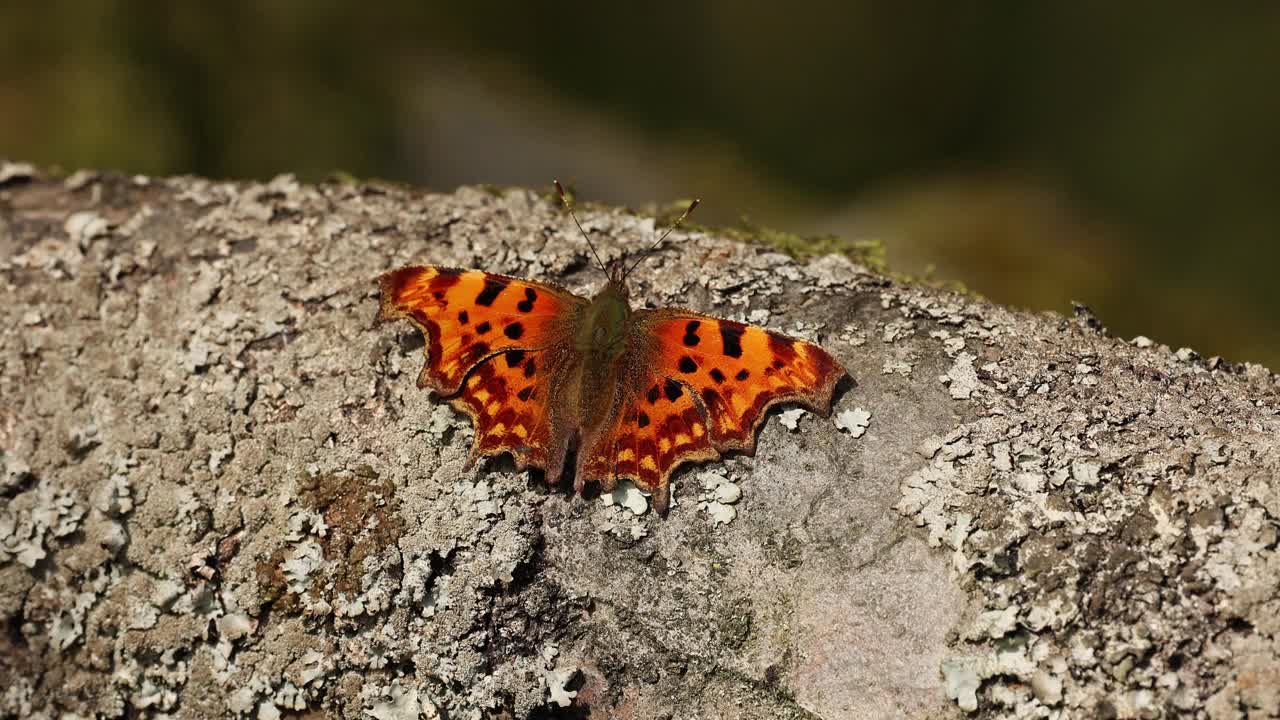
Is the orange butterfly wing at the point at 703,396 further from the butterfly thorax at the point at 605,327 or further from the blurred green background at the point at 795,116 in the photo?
the blurred green background at the point at 795,116

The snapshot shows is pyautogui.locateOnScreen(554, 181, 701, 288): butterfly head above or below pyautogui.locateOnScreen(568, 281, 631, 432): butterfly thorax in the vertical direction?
above

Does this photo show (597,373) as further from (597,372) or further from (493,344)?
(493,344)

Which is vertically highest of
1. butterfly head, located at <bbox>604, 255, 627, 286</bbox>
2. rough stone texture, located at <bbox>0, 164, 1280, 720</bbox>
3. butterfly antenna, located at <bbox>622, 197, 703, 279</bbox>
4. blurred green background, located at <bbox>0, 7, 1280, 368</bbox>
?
blurred green background, located at <bbox>0, 7, 1280, 368</bbox>

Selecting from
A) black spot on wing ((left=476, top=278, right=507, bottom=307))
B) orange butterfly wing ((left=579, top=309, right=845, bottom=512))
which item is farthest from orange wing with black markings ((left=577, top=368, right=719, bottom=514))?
black spot on wing ((left=476, top=278, right=507, bottom=307))

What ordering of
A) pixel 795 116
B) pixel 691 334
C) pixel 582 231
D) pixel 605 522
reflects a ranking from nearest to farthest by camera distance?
pixel 605 522, pixel 691 334, pixel 582 231, pixel 795 116

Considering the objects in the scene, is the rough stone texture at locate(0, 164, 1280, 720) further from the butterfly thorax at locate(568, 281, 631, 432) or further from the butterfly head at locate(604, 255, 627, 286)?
the butterfly thorax at locate(568, 281, 631, 432)

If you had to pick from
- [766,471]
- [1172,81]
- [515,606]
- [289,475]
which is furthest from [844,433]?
[1172,81]

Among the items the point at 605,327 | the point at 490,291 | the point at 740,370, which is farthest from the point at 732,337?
the point at 490,291
